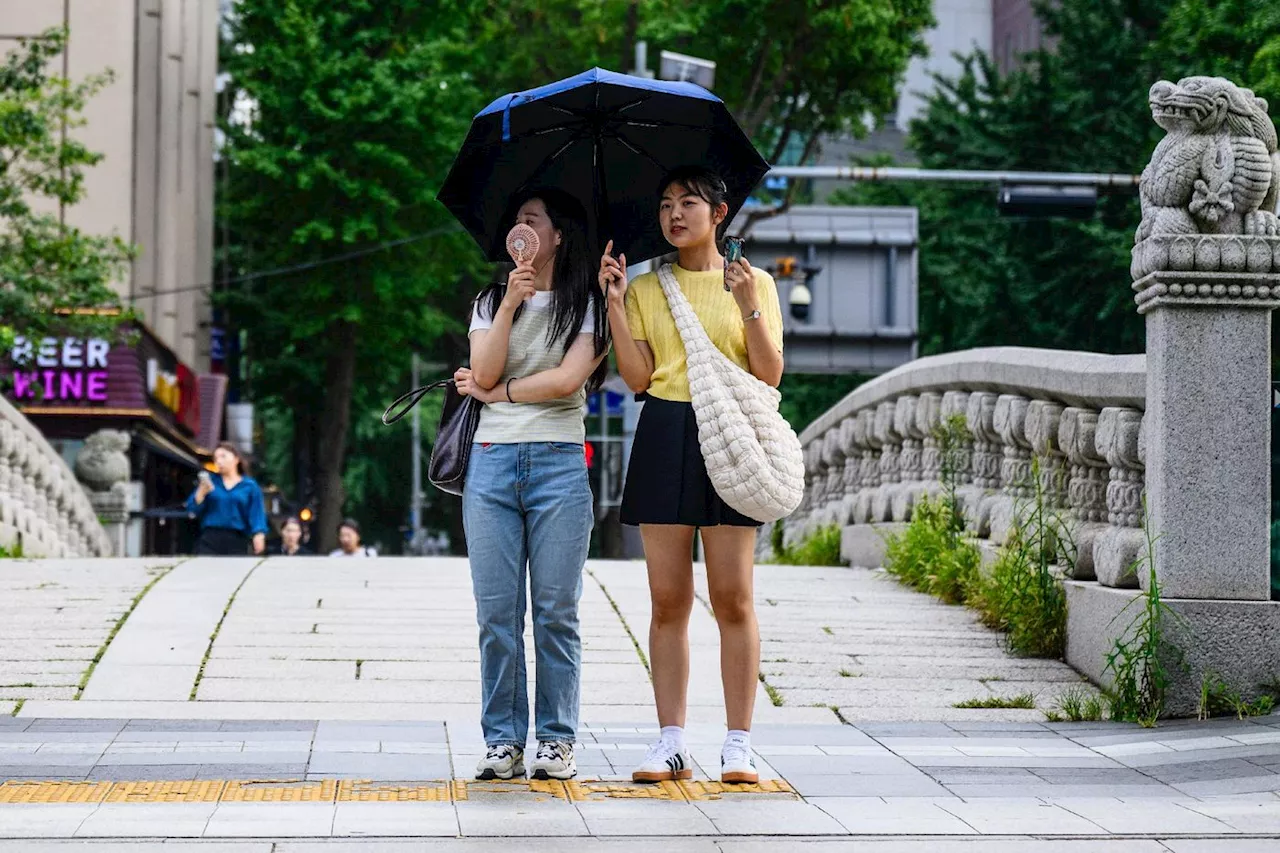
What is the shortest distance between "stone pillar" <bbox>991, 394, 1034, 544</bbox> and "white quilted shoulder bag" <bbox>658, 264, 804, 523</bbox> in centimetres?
447

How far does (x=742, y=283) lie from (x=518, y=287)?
70 centimetres

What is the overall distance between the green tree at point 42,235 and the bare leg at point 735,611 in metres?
18.1

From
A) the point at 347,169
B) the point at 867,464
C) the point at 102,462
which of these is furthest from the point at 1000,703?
the point at 347,169

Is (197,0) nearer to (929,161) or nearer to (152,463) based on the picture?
(152,463)

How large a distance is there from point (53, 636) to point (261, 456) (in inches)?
1960

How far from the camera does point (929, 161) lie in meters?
33.5

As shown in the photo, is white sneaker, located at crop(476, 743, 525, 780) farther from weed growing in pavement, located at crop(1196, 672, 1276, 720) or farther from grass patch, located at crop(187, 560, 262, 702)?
weed growing in pavement, located at crop(1196, 672, 1276, 720)

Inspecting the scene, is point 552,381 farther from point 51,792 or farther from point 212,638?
point 212,638

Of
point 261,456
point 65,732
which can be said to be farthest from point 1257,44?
point 261,456

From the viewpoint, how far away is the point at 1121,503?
8.83 m

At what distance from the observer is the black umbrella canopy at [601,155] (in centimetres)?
648

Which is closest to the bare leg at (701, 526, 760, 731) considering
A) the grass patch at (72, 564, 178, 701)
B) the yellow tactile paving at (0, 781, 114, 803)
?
the yellow tactile paving at (0, 781, 114, 803)

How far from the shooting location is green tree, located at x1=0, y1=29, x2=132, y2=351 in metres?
23.0

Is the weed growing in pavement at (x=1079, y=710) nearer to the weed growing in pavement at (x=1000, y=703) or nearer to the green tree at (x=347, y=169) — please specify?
the weed growing in pavement at (x=1000, y=703)
